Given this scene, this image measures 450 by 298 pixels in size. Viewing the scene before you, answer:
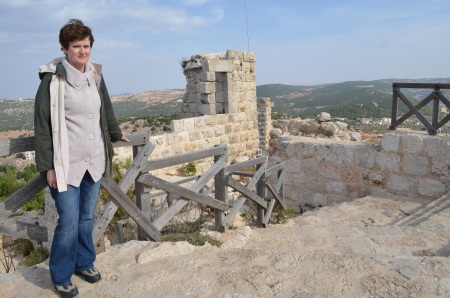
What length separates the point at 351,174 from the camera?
6.60m

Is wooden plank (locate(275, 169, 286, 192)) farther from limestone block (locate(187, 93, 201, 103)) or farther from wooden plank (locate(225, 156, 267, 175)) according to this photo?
limestone block (locate(187, 93, 201, 103))

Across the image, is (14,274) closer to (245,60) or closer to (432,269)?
(432,269)

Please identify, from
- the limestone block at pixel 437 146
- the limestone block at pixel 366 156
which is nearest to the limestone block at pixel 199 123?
the limestone block at pixel 366 156

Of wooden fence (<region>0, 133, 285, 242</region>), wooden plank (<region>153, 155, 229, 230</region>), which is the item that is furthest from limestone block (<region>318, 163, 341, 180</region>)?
wooden plank (<region>153, 155, 229, 230</region>)

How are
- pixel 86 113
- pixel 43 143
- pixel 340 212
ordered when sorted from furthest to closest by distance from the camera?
pixel 340 212 < pixel 86 113 < pixel 43 143

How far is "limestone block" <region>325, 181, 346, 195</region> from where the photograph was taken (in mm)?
6715

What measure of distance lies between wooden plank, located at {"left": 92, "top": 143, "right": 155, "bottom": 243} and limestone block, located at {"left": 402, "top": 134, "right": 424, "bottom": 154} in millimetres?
4311

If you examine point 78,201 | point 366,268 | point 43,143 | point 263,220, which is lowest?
point 263,220

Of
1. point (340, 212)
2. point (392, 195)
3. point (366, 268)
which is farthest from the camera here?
point (392, 195)

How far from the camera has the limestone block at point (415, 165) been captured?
586 cm

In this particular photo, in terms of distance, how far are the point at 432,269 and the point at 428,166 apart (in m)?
3.51

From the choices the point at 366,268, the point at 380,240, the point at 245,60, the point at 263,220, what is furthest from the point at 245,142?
the point at 366,268

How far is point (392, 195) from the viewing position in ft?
20.3

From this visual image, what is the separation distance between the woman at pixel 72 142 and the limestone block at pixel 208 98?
6.96 metres
